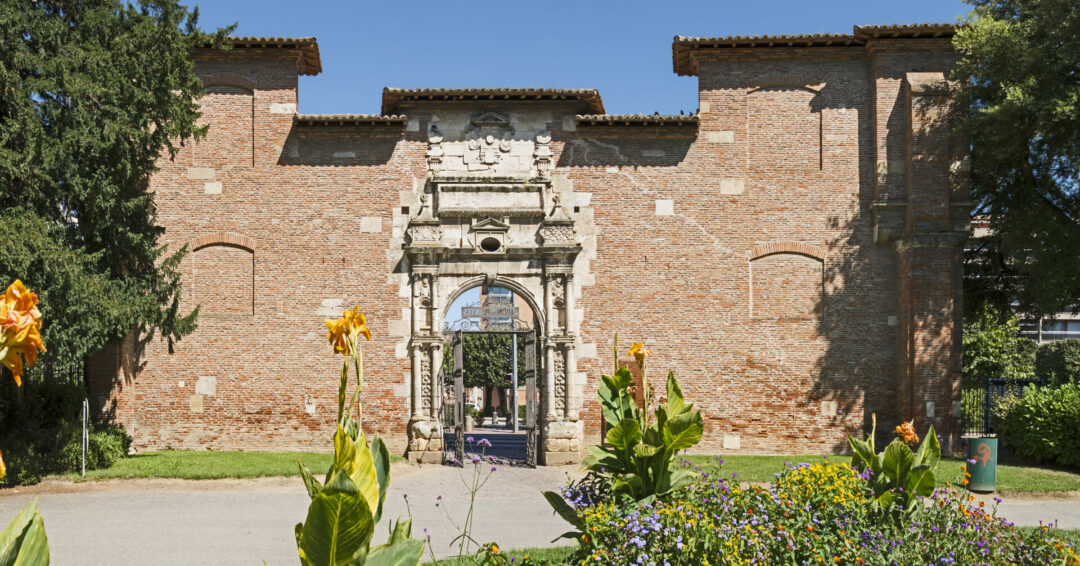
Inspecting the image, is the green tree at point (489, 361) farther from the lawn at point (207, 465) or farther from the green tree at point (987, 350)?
the lawn at point (207, 465)

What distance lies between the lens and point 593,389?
15.9 metres

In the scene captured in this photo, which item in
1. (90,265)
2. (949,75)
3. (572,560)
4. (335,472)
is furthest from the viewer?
(949,75)

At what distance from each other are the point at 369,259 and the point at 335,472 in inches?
518

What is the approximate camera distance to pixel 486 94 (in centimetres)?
1589

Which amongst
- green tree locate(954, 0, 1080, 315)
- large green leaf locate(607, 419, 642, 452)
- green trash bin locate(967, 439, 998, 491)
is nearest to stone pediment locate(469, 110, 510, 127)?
green tree locate(954, 0, 1080, 315)

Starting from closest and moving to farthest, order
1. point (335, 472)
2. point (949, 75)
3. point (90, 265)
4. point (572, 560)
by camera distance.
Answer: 1. point (335, 472)
2. point (572, 560)
3. point (90, 265)
4. point (949, 75)

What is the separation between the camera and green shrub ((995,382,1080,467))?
14.1 metres

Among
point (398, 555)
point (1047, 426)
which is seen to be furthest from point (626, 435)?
point (1047, 426)

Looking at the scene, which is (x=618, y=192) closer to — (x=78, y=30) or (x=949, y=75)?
(x=949, y=75)

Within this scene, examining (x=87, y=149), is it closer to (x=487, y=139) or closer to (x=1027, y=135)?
(x=487, y=139)

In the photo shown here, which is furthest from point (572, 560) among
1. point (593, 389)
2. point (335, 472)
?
point (593, 389)

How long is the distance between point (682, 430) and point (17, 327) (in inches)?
188

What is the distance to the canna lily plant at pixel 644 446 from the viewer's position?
640 cm

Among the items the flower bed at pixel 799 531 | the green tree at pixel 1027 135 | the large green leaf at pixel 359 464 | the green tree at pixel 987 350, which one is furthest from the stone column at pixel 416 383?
the green tree at pixel 987 350
